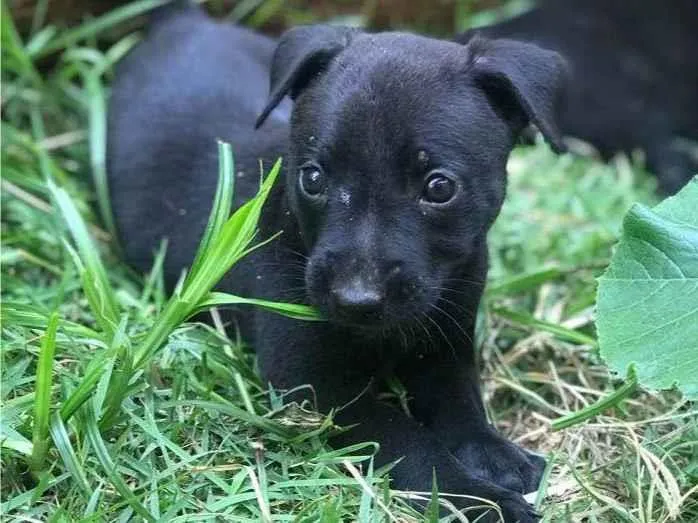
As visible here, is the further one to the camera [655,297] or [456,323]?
[456,323]

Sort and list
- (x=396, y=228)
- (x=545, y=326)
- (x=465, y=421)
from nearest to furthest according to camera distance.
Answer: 1. (x=396, y=228)
2. (x=465, y=421)
3. (x=545, y=326)

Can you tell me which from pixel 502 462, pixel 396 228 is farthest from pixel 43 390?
pixel 502 462

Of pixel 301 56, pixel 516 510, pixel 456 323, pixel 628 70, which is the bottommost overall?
A: pixel 628 70

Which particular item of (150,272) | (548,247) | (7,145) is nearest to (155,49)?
(7,145)

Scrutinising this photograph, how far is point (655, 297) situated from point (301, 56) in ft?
3.36

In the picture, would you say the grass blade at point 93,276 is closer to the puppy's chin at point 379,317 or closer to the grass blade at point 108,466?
the grass blade at point 108,466

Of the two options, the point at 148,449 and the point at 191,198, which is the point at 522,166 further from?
the point at 148,449

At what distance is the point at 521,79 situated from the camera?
103 inches

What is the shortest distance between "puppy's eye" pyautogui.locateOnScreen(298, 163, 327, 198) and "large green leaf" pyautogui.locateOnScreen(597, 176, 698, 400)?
692 mm

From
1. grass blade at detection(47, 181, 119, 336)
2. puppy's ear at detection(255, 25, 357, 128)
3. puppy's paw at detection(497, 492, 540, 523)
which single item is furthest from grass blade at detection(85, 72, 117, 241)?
puppy's paw at detection(497, 492, 540, 523)

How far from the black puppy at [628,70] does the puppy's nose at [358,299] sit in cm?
286

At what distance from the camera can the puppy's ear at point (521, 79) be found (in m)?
2.61

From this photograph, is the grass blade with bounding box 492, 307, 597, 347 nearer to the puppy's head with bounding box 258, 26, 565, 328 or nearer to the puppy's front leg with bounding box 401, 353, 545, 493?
the puppy's front leg with bounding box 401, 353, 545, 493

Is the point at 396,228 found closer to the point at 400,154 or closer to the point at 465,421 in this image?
the point at 400,154
